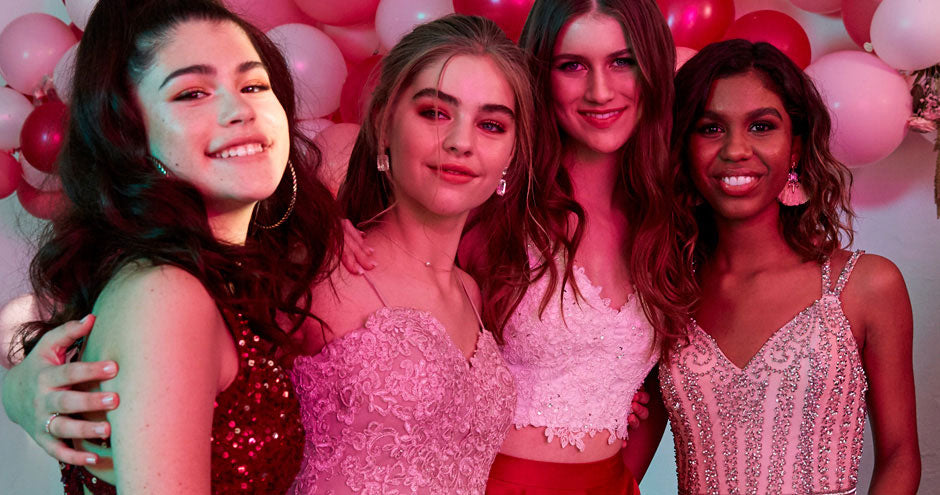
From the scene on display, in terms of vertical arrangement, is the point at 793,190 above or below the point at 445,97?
below

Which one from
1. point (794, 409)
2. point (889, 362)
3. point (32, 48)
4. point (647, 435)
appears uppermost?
point (32, 48)

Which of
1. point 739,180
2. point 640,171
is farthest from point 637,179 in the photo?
point 739,180

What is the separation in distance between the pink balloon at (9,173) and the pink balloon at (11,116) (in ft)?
0.17

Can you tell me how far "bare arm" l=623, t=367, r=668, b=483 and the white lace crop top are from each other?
0.85ft

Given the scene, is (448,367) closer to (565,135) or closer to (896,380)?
(565,135)

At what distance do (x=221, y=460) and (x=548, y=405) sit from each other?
41.4 inches

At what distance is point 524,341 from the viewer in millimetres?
2283

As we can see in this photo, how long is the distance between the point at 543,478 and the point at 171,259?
1258 millimetres

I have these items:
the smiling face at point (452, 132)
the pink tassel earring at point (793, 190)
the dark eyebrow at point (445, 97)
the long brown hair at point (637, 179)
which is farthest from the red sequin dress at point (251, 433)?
the pink tassel earring at point (793, 190)

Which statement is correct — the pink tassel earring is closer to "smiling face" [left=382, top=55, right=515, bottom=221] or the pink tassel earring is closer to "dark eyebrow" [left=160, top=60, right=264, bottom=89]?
"smiling face" [left=382, top=55, right=515, bottom=221]

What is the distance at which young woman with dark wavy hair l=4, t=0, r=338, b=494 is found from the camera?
50.3 inches

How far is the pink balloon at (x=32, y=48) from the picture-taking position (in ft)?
Result: 10.3

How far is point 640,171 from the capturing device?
7.88 feet

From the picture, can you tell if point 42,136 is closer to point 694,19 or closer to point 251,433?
point 251,433
